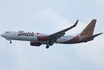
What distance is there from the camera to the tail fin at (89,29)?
8797cm

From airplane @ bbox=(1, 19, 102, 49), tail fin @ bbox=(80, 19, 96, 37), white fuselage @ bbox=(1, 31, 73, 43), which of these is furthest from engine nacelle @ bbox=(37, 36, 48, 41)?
tail fin @ bbox=(80, 19, 96, 37)

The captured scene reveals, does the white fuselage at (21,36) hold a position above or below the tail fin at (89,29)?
below

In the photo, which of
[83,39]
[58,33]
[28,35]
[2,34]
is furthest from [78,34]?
[2,34]

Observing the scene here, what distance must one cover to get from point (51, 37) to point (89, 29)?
553 inches

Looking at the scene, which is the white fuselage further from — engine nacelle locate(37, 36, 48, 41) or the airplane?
engine nacelle locate(37, 36, 48, 41)

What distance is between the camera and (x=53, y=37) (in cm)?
8150

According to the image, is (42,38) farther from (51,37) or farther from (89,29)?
(89,29)

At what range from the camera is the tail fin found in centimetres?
8797

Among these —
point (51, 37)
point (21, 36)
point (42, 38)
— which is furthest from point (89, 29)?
point (21, 36)

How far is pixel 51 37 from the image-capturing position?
8119 centimetres

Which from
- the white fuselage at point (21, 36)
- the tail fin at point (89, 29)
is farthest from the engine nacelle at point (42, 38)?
the tail fin at point (89, 29)

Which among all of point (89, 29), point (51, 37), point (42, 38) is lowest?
point (42, 38)

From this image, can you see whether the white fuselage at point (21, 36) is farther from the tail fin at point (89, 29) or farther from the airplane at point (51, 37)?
the tail fin at point (89, 29)

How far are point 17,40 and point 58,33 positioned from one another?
36.3ft
